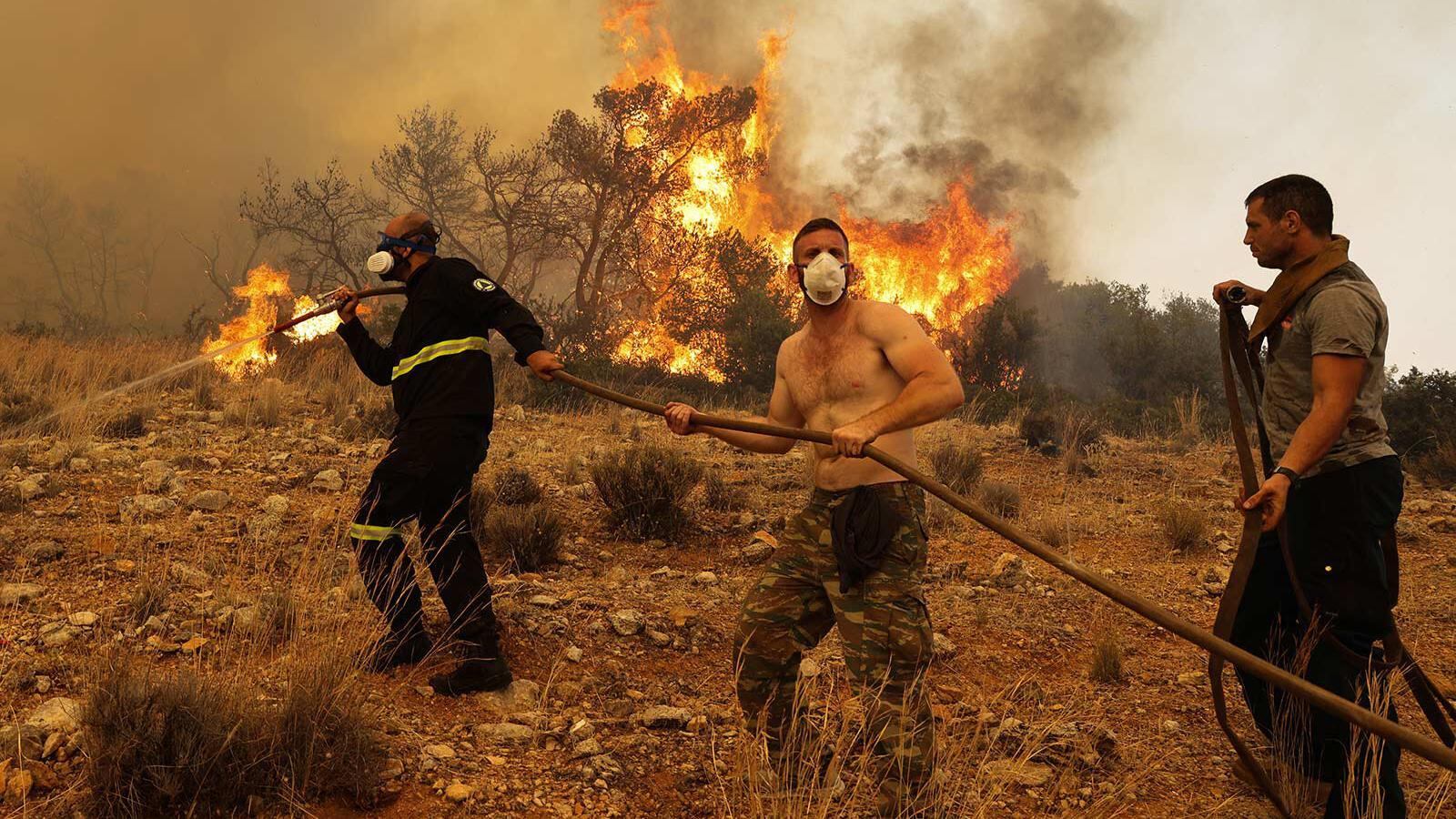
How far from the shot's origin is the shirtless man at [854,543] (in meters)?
2.82

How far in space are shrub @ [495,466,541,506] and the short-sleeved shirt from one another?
5733 mm

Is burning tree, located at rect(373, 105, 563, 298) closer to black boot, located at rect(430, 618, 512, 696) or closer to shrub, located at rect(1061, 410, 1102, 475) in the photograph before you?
shrub, located at rect(1061, 410, 1102, 475)

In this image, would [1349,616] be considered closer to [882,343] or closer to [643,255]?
[882,343]

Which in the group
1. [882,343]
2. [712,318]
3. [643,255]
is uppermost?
[643,255]

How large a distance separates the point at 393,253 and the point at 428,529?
1326 mm

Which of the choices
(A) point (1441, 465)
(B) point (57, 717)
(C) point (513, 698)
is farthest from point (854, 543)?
(A) point (1441, 465)

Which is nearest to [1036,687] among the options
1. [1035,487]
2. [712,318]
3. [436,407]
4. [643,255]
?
[436,407]

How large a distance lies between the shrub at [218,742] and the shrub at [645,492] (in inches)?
158

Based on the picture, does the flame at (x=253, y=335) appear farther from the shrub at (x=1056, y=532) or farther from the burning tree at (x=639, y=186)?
the shrub at (x=1056, y=532)

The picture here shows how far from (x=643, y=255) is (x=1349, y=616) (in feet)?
76.4

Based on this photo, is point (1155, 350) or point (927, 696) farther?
point (1155, 350)

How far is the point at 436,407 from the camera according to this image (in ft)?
12.8

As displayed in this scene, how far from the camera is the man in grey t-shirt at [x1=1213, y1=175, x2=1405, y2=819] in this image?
9.43 ft

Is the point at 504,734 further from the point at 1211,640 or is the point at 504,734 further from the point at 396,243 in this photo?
the point at 1211,640
